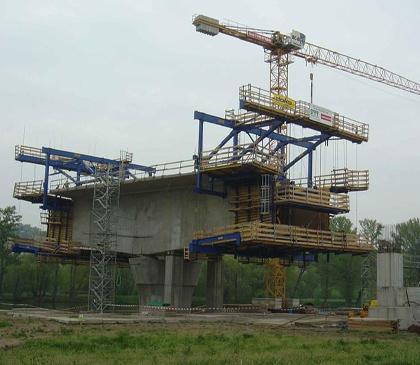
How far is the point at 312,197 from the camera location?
50656 millimetres

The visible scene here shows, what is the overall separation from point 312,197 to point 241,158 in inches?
283

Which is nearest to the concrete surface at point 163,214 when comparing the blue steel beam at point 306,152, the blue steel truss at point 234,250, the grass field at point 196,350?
the blue steel truss at point 234,250

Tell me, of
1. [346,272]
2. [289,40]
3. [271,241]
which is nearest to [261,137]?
[271,241]

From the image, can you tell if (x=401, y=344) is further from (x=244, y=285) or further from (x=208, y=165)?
(x=244, y=285)

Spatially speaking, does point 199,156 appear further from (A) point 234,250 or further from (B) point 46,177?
(B) point 46,177

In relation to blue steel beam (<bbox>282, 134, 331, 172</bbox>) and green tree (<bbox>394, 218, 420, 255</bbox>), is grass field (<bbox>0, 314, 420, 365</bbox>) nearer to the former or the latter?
blue steel beam (<bbox>282, 134, 331, 172</bbox>)

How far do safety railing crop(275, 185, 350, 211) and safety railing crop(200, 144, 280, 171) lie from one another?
84.1 inches

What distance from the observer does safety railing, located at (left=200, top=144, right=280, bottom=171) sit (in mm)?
46781

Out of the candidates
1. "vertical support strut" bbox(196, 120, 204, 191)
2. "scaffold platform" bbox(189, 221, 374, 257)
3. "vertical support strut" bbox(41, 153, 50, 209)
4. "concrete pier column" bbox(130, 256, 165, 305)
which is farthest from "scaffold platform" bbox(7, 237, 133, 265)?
"vertical support strut" bbox(196, 120, 204, 191)

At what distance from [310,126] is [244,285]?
167 feet

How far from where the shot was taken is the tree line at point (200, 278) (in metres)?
88.8

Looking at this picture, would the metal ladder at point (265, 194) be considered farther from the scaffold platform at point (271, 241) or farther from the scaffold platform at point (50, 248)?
the scaffold platform at point (50, 248)

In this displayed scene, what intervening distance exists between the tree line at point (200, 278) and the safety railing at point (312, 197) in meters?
33.4

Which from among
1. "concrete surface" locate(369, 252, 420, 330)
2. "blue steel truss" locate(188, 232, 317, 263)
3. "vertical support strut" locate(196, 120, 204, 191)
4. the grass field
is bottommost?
the grass field
